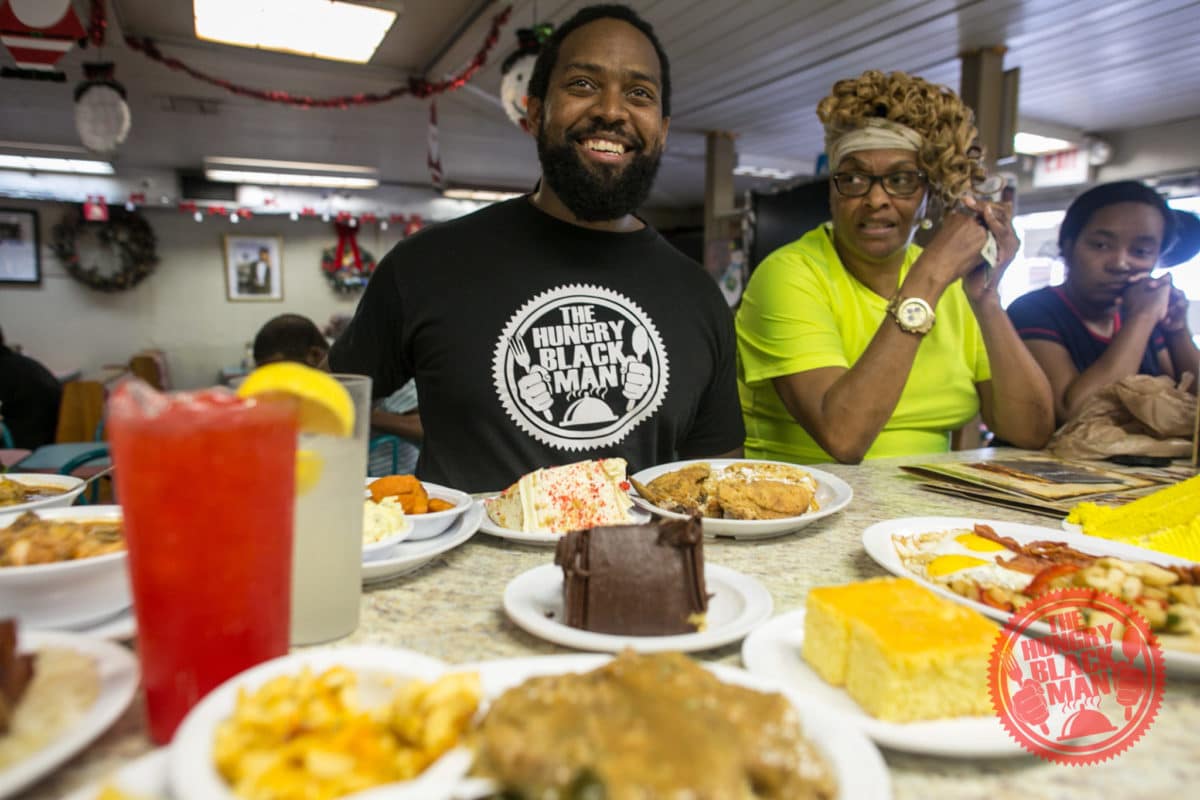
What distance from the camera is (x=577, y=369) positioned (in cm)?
196

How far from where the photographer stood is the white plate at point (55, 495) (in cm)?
119

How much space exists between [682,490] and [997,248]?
1.47 meters

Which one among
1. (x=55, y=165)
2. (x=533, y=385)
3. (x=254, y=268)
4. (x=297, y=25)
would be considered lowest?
(x=533, y=385)

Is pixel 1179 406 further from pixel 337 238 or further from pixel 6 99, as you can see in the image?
pixel 337 238

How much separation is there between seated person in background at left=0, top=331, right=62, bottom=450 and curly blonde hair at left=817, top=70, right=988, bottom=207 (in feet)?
17.3

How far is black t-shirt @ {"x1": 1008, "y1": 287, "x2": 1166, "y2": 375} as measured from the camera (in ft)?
9.88

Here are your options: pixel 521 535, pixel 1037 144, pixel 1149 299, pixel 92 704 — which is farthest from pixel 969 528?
pixel 1037 144

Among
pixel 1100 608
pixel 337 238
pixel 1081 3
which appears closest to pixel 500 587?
pixel 1100 608

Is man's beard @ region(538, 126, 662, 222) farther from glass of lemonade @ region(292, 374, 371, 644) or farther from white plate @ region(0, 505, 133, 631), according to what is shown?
white plate @ region(0, 505, 133, 631)

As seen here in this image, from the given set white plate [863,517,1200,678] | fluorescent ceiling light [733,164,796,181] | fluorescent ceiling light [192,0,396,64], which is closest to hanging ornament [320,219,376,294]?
fluorescent ceiling light [733,164,796,181]

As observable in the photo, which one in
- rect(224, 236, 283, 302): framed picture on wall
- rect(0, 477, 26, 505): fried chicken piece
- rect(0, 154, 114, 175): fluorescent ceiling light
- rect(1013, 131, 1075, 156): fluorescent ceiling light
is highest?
rect(1013, 131, 1075, 156): fluorescent ceiling light

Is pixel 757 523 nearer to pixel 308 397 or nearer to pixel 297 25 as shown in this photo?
pixel 308 397

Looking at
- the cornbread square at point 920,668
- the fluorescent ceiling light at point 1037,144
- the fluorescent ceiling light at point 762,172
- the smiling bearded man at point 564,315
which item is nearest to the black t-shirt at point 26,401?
the smiling bearded man at point 564,315

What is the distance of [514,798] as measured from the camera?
0.51 metres
